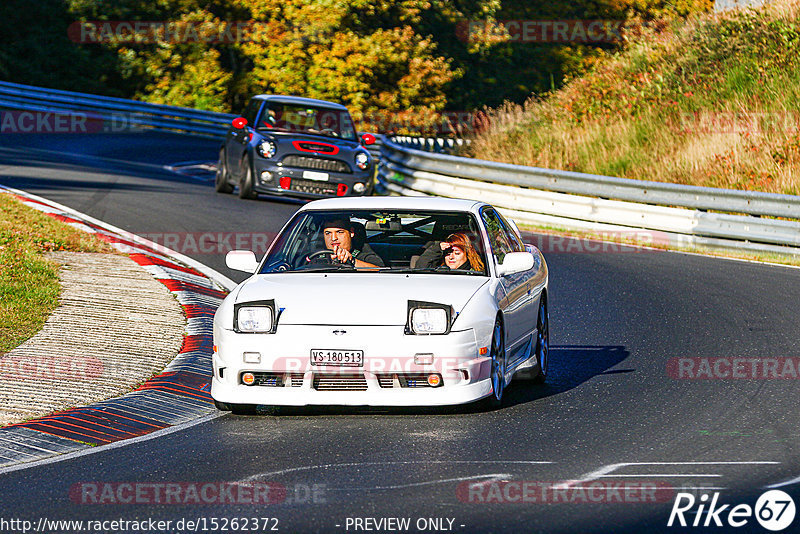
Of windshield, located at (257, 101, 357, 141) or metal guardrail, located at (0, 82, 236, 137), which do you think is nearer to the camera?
windshield, located at (257, 101, 357, 141)

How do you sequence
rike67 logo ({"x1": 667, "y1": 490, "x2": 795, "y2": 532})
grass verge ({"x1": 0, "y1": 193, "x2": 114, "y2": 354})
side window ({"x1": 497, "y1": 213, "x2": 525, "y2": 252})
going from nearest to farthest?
rike67 logo ({"x1": 667, "y1": 490, "x2": 795, "y2": 532})
side window ({"x1": 497, "y1": 213, "x2": 525, "y2": 252})
grass verge ({"x1": 0, "y1": 193, "x2": 114, "y2": 354})

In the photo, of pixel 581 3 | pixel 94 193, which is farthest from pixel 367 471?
pixel 581 3

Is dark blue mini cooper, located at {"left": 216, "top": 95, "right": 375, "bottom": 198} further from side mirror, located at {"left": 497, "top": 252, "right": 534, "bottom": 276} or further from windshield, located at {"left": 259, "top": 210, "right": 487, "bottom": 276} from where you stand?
side mirror, located at {"left": 497, "top": 252, "right": 534, "bottom": 276}

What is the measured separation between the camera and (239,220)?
1955 cm

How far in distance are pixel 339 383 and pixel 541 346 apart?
84.3 inches

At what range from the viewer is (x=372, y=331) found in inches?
316

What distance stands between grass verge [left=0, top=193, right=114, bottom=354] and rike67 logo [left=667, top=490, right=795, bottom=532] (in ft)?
19.4

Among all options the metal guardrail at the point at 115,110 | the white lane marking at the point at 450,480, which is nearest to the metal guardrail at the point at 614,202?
the white lane marking at the point at 450,480

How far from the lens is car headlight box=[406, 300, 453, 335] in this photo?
809 cm

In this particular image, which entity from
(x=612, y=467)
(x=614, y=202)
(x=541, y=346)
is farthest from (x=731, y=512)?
(x=614, y=202)

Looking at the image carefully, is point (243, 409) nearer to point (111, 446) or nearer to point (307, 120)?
point (111, 446)

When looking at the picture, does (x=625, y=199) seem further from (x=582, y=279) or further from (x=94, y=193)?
(x=94, y=193)

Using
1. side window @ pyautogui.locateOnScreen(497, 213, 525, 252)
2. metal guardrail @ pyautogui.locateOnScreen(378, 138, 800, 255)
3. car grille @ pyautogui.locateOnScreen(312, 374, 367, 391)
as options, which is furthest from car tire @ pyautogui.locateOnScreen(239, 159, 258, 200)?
car grille @ pyautogui.locateOnScreen(312, 374, 367, 391)

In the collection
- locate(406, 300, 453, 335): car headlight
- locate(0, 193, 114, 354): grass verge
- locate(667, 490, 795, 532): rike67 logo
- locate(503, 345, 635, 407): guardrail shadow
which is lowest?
locate(0, 193, 114, 354): grass verge
